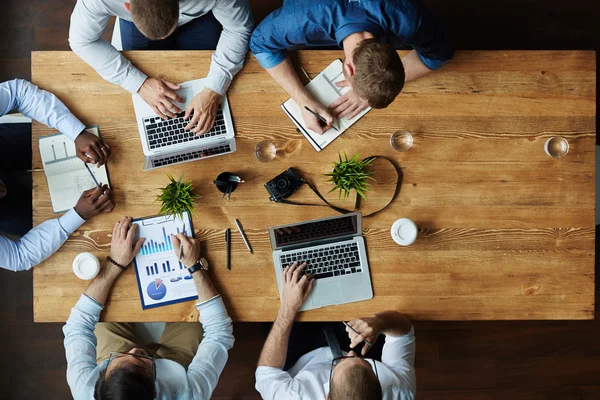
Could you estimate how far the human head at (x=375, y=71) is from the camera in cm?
149

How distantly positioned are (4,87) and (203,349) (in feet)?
4.15

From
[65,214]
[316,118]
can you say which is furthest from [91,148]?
[316,118]

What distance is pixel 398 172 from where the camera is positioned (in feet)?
6.07

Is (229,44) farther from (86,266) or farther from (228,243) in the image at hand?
(86,266)

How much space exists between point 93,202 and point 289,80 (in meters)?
0.86

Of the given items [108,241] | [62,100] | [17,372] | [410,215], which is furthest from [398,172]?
[17,372]

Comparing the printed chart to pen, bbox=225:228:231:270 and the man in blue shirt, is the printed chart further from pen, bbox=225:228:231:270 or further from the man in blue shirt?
the man in blue shirt

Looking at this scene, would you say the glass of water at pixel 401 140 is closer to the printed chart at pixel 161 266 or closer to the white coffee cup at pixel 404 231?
the white coffee cup at pixel 404 231

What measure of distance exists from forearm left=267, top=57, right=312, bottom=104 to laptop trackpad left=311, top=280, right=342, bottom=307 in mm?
697

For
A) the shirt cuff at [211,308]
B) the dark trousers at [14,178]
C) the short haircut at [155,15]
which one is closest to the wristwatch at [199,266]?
the shirt cuff at [211,308]

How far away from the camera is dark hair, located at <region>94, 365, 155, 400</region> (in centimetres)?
163

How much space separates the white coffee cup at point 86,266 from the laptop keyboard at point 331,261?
2.30 ft

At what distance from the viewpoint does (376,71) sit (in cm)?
150

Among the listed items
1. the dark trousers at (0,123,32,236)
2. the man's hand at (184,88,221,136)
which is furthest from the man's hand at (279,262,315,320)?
the dark trousers at (0,123,32,236)
